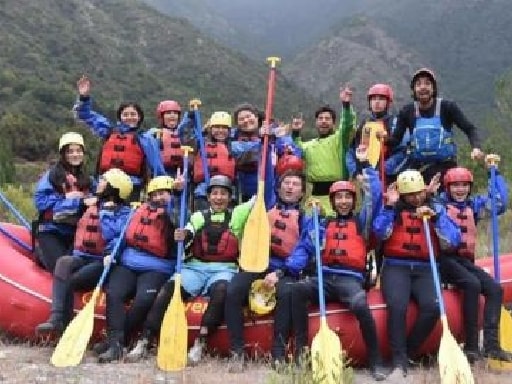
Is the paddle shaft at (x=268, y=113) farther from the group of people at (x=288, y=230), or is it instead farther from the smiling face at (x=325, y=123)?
the smiling face at (x=325, y=123)

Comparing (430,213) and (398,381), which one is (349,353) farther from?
(430,213)

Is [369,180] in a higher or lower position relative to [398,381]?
higher

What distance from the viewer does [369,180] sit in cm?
559

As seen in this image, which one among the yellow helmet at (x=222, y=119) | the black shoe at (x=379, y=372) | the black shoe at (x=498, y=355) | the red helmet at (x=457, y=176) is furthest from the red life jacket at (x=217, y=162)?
the black shoe at (x=498, y=355)

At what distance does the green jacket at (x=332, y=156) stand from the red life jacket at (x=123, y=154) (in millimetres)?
1591

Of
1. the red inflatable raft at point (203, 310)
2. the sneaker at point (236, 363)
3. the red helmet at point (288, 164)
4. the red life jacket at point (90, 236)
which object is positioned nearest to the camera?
the sneaker at point (236, 363)

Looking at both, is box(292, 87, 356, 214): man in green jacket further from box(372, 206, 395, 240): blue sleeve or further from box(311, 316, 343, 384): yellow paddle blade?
box(311, 316, 343, 384): yellow paddle blade

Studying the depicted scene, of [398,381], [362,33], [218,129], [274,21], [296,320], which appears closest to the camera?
[398,381]

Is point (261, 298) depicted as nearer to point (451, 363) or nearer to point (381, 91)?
point (451, 363)

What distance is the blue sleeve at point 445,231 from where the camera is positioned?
5.60 meters

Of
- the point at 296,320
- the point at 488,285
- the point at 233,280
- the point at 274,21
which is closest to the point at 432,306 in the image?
the point at 488,285

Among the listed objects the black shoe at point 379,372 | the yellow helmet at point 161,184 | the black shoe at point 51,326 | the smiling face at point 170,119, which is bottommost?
the black shoe at point 379,372

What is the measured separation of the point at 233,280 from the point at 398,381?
4.52 ft

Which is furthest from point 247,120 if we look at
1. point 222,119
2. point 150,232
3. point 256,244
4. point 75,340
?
point 75,340
